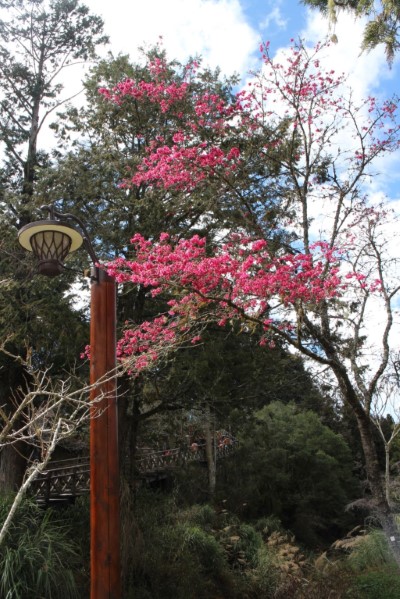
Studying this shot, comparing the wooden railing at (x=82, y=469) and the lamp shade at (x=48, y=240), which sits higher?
the lamp shade at (x=48, y=240)

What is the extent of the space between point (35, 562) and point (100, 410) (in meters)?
4.07

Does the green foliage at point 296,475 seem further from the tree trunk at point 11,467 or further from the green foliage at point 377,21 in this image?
the green foliage at point 377,21

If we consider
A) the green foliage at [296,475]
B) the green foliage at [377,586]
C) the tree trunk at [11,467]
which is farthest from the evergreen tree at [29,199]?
the green foliage at [296,475]

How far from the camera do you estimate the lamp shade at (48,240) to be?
3.63 m

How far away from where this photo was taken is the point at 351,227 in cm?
747

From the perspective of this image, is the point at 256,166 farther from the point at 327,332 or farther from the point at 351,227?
the point at 327,332

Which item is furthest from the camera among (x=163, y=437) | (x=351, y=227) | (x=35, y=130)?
(x=163, y=437)

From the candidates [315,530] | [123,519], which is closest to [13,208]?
[123,519]

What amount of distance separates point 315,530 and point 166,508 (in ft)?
36.4

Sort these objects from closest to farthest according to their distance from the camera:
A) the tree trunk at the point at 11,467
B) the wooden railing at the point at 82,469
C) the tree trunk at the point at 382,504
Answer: the tree trunk at the point at 382,504 → the tree trunk at the point at 11,467 → the wooden railing at the point at 82,469

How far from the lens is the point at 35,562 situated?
6.39 meters

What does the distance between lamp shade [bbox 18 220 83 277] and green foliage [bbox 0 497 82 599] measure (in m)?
4.11

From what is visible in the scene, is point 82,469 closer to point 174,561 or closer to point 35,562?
point 174,561

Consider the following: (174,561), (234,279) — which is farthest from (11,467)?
(234,279)
